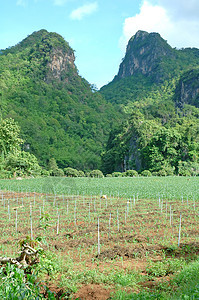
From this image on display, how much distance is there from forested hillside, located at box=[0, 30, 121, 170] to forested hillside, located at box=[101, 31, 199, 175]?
→ 10.2 meters

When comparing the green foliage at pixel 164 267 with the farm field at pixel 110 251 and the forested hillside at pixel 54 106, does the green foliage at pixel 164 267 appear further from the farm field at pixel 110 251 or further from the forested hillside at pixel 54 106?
the forested hillside at pixel 54 106

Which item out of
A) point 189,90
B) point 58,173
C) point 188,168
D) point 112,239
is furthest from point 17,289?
point 189,90

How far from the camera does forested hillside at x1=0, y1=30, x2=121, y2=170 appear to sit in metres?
71.7

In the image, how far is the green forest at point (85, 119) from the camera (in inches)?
2037

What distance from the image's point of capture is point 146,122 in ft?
202

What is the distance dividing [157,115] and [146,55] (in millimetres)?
97859

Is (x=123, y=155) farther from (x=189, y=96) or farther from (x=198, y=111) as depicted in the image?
(x=189, y=96)

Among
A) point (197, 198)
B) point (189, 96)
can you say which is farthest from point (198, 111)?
point (197, 198)

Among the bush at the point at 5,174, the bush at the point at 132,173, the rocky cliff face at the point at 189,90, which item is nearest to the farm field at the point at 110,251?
the bush at the point at 5,174

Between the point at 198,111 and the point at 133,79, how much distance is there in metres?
80.9

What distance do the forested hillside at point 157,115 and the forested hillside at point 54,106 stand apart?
1024cm

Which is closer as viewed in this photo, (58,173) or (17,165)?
(17,165)

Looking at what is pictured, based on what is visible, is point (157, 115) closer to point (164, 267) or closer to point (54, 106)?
point (54, 106)

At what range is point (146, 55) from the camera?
531 ft
